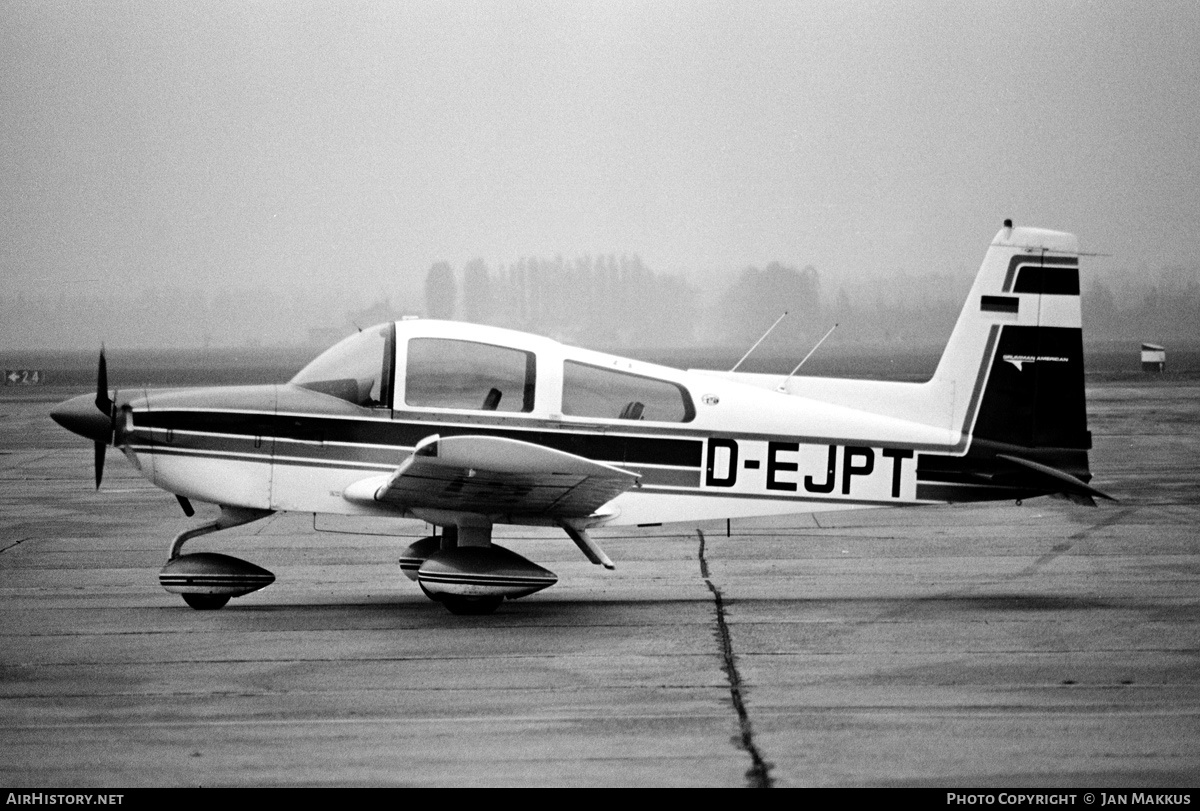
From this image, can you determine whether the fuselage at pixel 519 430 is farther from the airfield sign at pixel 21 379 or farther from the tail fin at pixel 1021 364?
the airfield sign at pixel 21 379

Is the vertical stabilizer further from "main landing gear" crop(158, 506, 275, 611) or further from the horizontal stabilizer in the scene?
"main landing gear" crop(158, 506, 275, 611)

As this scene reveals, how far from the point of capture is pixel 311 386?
9.13 meters

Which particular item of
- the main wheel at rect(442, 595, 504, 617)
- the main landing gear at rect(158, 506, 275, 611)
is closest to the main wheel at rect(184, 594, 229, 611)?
the main landing gear at rect(158, 506, 275, 611)

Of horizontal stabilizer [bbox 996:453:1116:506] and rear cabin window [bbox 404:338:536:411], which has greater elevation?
rear cabin window [bbox 404:338:536:411]

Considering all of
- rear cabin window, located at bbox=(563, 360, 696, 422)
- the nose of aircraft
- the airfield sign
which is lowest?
the airfield sign

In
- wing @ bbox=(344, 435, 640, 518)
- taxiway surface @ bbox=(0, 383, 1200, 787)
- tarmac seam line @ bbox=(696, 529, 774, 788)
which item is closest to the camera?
tarmac seam line @ bbox=(696, 529, 774, 788)

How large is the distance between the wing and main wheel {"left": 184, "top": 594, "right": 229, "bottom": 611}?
114 centimetres

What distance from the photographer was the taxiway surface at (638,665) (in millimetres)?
5828

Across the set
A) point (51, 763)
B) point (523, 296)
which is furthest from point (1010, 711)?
point (523, 296)

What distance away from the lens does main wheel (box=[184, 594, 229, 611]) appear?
9.06m

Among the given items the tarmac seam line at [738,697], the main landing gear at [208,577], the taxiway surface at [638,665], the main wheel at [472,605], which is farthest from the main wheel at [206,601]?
the tarmac seam line at [738,697]

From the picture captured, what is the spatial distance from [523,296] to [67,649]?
322 feet

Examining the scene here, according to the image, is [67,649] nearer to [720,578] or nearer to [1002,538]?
[720,578]

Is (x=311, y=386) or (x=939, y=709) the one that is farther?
(x=311, y=386)
